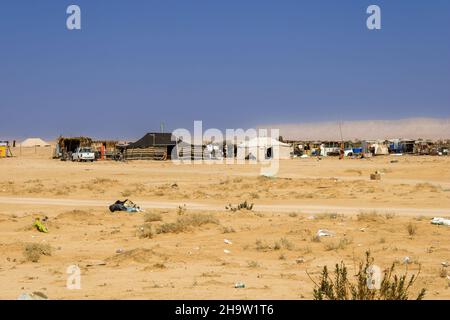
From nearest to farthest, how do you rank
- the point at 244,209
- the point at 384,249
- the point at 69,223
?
1. the point at 384,249
2. the point at 69,223
3. the point at 244,209

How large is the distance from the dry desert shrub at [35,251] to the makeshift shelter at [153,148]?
205ft

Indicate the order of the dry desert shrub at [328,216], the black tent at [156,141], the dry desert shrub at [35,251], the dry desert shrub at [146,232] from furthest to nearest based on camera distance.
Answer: the black tent at [156,141]
the dry desert shrub at [328,216]
the dry desert shrub at [146,232]
the dry desert shrub at [35,251]

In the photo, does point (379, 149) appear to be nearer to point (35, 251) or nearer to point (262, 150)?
point (262, 150)

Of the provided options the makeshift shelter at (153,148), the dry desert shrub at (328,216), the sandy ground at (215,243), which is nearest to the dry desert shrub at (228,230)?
the sandy ground at (215,243)

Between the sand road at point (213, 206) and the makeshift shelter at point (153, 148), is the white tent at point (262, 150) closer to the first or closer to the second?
the makeshift shelter at point (153, 148)

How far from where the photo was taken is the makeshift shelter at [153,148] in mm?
76738

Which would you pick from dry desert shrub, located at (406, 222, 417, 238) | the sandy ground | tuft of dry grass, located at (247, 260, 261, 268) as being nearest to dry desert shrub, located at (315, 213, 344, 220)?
the sandy ground

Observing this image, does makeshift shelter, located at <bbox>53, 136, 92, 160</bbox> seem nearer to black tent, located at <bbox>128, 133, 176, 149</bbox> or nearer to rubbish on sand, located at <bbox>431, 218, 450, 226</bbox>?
black tent, located at <bbox>128, 133, 176, 149</bbox>

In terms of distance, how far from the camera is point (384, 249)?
14.1 meters

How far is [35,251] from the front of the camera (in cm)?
1342

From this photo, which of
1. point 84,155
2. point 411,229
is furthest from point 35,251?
point 84,155
